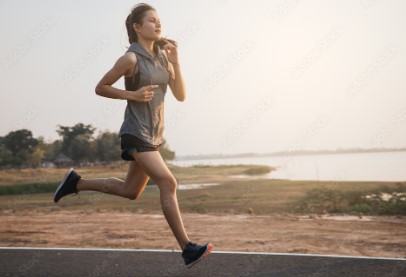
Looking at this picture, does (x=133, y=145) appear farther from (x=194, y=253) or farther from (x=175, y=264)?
(x=175, y=264)

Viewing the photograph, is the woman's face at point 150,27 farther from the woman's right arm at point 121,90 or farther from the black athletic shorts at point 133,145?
the black athletic shorts at point 133,145

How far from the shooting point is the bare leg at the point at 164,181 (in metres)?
3.26

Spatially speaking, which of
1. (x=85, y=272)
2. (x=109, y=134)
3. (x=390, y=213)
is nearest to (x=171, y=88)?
(x=85, y=272)

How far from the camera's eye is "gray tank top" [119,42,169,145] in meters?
3.30

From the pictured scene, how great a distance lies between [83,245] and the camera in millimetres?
7109

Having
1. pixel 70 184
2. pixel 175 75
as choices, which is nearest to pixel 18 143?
pixel 70 184

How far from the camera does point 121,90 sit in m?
3.28

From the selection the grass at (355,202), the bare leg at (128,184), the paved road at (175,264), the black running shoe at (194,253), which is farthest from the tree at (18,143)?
the black running shoe at (194,253)

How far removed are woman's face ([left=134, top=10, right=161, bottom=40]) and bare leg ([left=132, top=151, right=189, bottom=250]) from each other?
3.13ft

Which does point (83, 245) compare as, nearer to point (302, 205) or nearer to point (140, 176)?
point (140, 176)

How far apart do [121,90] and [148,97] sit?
0.22 metres

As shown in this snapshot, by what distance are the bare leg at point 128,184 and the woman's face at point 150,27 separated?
1.06 metres

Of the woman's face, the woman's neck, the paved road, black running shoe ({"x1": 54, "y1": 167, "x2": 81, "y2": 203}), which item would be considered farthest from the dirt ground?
the woman's face

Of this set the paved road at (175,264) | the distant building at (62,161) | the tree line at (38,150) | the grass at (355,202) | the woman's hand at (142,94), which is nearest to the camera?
the woman's hand at (142,94)
